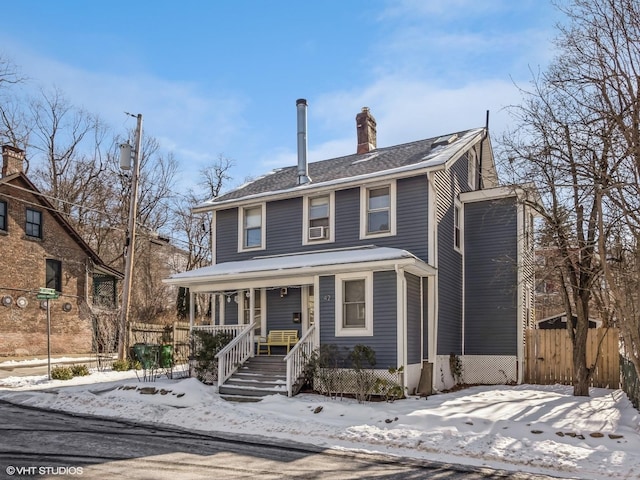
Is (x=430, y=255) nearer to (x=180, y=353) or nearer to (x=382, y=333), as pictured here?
(x=382, y=333)

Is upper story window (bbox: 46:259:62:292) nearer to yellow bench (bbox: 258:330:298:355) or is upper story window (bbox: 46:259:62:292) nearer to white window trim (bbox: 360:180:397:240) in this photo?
yellow bench (bbox: 258:330:298:355)

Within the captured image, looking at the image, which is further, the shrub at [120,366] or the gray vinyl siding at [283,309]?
the shrub at [120,366]

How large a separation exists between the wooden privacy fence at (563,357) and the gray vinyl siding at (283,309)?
678cm

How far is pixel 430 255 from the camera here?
14656 mm

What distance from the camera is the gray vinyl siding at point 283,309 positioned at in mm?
16109

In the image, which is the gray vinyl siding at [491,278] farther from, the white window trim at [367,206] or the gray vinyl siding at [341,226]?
the white window trim at [367,206]

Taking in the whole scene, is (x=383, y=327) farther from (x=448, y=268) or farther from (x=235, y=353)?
(x=235, y=353)

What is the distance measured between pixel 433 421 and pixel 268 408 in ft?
11.5

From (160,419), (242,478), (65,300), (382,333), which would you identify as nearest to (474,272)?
(382,333)

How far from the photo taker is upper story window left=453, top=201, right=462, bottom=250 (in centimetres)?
1681

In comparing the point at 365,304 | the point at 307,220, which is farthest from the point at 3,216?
the point at 365,304

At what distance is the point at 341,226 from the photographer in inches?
633

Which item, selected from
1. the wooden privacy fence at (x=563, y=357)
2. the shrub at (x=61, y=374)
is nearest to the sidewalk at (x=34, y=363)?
the shrub at (x=61, y=374)

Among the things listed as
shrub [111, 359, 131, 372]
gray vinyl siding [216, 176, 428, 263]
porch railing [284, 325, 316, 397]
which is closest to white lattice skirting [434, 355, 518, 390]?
gray vinyl siding [216, 176, 428, 263]
